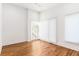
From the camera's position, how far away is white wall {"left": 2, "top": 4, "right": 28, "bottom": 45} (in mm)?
1546

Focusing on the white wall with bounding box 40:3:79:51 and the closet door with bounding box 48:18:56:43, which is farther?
the closet door with bounding box 48:18:56:43

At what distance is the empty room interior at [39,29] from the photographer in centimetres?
153

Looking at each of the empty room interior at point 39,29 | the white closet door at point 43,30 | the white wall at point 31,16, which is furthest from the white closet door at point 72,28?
the white wall at point 31,16

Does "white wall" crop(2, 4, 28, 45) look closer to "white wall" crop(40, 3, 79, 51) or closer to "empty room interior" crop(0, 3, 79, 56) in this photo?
"empty room interior" crop(0, 3, 79, 56)

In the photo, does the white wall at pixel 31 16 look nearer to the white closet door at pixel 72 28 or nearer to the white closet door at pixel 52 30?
the white closet door at pixel 52 30

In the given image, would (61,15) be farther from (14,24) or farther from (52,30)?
(14,24)

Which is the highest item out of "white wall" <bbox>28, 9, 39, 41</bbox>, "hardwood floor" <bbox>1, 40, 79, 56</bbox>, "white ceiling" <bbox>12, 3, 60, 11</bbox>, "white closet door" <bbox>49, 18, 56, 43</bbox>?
"white ceiling" <bbox>12, 3, 60, 11</bbox>

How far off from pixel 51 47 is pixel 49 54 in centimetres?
16

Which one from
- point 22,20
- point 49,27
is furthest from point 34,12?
point 49,27

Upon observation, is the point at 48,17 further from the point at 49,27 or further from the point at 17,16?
the point at 17,16

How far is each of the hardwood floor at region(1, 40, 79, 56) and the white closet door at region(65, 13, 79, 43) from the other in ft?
0.79

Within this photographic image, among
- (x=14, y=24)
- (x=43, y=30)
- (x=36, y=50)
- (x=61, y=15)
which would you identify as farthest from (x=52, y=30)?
(x=14, y=24)

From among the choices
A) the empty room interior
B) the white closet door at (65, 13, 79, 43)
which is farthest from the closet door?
the white closet door at (65, 13, 79, 43)

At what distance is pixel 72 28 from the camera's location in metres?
1.56
